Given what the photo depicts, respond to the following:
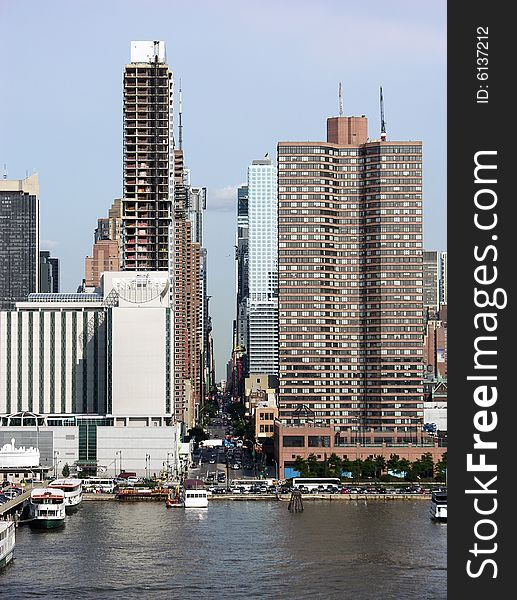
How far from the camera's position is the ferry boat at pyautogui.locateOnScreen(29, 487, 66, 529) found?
5997 centimetres

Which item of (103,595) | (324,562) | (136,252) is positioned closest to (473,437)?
(103,595)

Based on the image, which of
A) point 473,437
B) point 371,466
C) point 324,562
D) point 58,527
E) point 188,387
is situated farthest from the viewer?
point 188,387

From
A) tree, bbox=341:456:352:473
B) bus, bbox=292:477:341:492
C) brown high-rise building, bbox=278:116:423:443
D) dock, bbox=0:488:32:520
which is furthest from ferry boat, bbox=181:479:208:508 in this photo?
brown high-rise building, bbox=278:116:423:443

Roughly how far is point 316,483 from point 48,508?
22.5m

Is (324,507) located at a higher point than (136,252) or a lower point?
lower

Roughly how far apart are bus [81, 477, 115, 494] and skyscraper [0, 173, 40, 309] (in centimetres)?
10572

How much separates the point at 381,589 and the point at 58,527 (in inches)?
943

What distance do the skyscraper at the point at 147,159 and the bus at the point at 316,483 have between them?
88.0 feet

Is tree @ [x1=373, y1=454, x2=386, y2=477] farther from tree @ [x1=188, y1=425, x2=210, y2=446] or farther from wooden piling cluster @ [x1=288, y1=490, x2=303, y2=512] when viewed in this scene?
tree @ [x1=188, y1=425, x2=210, y2=446]

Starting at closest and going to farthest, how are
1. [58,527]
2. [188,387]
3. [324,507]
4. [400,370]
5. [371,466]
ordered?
[58,527], [324,507], [371,466], [400,370], [188,387]

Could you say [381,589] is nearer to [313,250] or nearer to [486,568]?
[486,568]

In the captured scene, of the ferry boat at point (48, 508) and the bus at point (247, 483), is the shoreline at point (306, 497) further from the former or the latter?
the ferry boat at point (48, 508)

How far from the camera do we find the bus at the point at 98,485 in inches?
3039

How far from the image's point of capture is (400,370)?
8750 cm
